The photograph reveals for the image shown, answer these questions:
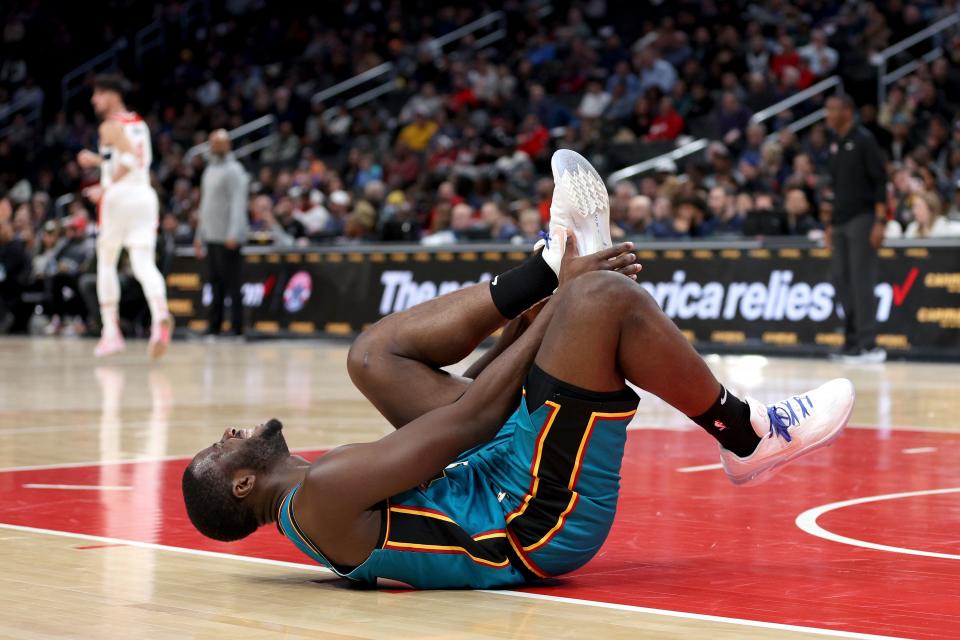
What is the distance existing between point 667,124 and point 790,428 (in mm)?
15479

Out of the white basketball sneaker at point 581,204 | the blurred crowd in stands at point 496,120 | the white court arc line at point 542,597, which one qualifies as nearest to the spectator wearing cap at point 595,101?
the blurred crowd in stands at point 496,120

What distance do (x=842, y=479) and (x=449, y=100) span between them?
55.9 feet

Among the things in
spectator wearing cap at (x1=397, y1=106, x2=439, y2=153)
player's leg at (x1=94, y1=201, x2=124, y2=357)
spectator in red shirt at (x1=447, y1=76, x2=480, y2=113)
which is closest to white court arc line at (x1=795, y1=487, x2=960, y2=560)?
player's leg at (x1=94, y1=201, x2=124, y2=357)

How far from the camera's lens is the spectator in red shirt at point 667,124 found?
19.3 meters

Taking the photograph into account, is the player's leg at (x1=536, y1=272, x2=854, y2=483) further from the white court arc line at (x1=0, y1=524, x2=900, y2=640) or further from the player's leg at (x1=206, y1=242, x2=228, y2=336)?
the player's leg at (x1=206, y1=242, x2=228, y2=336)

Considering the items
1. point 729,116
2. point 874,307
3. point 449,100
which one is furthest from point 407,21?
point 874,307

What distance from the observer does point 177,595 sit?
149 inches

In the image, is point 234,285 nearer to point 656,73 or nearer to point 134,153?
point 134,153

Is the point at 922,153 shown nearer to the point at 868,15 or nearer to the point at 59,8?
the point at 868,15

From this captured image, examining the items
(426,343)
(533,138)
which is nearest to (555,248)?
(426,343)

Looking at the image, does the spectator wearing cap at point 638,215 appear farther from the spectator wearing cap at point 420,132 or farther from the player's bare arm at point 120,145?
the spectator wearing cap at point 420,132

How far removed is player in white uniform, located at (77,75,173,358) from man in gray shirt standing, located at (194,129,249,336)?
12.5 feet

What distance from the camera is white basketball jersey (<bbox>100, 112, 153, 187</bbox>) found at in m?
12.9

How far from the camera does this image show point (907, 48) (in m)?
18.7
